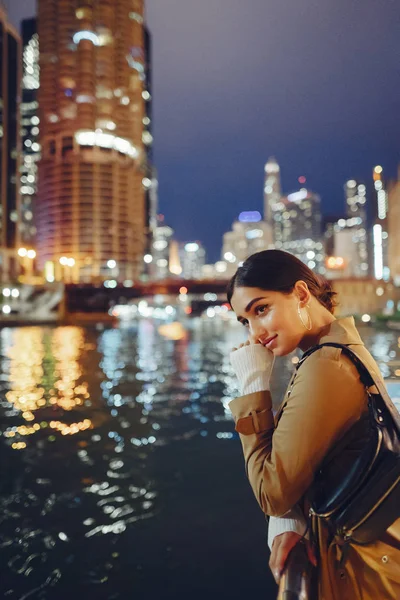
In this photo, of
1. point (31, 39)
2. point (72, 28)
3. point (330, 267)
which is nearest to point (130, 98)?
point (72, 28)

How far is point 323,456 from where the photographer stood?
1527mm

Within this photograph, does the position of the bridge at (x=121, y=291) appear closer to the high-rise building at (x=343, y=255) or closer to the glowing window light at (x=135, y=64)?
the high-rise building at (x=343, y=255)

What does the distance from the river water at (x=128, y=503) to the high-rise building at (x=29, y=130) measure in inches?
6319

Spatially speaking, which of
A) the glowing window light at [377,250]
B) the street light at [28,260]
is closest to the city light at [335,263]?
the street light at [28,260]

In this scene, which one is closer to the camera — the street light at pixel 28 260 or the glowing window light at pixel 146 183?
the street light at pixel 28 260

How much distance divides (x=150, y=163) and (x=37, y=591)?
7627 inches

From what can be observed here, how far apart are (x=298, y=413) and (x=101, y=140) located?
522ft

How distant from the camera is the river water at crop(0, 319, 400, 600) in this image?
4.27m

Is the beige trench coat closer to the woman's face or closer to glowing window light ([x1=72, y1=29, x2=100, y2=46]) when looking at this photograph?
the woman's face

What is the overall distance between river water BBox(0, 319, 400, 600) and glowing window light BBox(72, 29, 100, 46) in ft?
557

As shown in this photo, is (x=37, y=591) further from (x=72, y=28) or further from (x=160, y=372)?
(x=72, y=28)

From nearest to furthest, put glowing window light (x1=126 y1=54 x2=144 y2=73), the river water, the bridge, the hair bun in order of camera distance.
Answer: the hair bun
the river water
the bridge
glowing window light (x1=126 y1=54 x2=144 y2=73)

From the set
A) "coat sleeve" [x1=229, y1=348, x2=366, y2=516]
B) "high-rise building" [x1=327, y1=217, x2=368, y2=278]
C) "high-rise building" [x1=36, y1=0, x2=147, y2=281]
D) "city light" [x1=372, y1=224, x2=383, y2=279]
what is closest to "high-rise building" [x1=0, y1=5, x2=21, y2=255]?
"high-rise building" [x1=36, y1=0, x2=147, y2=281]

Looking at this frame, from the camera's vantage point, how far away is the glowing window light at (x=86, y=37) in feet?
501
